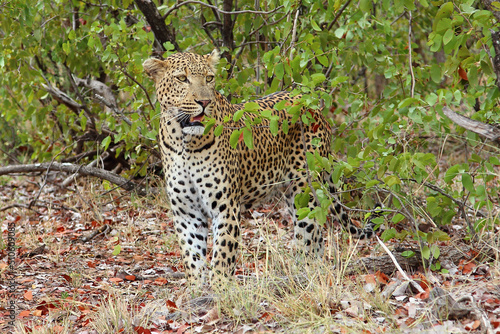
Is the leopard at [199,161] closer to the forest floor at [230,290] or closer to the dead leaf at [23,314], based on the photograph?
the forest floor at [230,290]

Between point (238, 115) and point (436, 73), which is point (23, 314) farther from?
point (436, 73)

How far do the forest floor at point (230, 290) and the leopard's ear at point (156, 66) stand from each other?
1.60 metres

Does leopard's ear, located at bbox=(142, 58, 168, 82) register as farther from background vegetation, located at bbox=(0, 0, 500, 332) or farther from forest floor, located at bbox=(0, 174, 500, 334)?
forest floor, located at bbox=(0, 174, 500, 334)

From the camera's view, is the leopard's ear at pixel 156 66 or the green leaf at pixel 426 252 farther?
the leopard's ear at pixel 156 66

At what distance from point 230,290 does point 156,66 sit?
2037mm

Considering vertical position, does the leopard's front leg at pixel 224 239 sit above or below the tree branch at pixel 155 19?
below

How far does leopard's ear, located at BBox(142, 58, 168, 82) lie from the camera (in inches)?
192

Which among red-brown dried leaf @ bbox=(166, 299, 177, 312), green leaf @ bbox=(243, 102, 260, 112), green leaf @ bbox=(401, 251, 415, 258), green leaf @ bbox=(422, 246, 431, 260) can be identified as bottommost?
red-brown dried leaf @ bbox=(166, 299, 177, 312)

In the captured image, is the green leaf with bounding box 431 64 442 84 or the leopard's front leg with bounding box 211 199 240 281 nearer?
the green leaf with bounding box 431 64 442 84

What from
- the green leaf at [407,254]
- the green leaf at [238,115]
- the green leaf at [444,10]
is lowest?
the green leaf at [407,254]

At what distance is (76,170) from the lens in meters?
7.46

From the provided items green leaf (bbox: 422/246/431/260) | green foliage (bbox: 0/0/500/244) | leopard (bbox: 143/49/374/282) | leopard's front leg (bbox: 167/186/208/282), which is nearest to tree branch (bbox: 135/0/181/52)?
green foliage (bbox: 0/0/500/244)

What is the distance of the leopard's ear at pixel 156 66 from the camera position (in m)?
4.88

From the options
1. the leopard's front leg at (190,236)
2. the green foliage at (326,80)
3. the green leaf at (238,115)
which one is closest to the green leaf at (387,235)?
the green foliage at (326,80)
